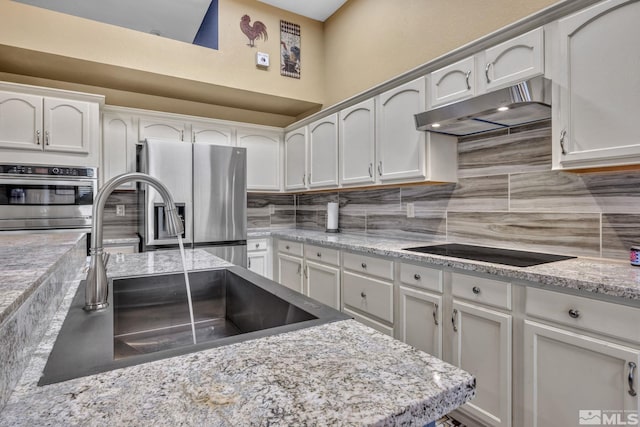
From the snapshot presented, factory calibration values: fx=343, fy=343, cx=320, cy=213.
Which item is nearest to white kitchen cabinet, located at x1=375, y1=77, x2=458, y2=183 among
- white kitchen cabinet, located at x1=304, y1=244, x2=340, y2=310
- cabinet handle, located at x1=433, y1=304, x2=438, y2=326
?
white kitchen cabinet, located at x1=304, y1=244, x2=340, y2=310

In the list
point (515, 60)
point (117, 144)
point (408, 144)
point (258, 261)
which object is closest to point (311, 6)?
point (408, 144)

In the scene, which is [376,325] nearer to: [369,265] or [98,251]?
[369,265]

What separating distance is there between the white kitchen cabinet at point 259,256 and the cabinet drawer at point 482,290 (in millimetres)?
2339

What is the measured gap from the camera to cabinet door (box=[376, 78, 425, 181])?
2.41 m

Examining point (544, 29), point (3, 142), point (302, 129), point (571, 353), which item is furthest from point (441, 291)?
point (3, 142)

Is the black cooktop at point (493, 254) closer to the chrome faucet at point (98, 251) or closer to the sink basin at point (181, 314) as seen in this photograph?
the sink basin at point (181, 314)

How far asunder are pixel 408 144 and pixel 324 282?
1.34 metres

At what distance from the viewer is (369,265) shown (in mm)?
2422

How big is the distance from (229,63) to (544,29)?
8.65 feet

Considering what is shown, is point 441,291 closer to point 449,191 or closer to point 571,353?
point 571,353

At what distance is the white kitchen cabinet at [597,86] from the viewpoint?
1.44 metres

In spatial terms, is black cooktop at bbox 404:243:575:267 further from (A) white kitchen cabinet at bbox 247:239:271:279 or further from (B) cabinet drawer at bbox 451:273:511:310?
(A) white kitchen cabinet at bbox 247:239:271:279

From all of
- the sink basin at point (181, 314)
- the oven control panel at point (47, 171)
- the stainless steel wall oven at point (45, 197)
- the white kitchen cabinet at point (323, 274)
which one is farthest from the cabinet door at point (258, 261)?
the sink basin at point (181, 314)

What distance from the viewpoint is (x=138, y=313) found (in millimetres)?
1227
